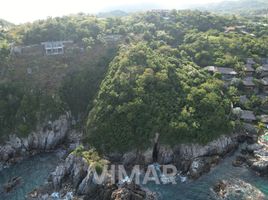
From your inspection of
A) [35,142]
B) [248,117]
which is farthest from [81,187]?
[248,117]

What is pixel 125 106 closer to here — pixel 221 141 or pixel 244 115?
pixel 221 141

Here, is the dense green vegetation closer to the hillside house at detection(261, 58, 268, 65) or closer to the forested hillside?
the forested hillside

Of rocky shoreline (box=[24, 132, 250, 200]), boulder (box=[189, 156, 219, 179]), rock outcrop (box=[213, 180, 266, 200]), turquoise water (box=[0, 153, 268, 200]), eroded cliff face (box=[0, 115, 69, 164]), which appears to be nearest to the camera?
rock outcrop (box=[213, 180, 266, 200])

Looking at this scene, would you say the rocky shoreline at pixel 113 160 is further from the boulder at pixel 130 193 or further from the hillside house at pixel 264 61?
the hillside house at pixel 264 61

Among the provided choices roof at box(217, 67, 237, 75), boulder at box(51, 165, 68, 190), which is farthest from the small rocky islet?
roof at box(217, 67, 237, 75)

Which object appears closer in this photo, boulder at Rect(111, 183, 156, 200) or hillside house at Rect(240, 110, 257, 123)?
boulder at Rect(111, 183, 156, 200)

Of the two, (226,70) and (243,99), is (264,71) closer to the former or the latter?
(226,70)

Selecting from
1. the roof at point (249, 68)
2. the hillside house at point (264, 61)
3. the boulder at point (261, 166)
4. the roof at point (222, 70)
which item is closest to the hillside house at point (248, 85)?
the roof at point (222, 70)
